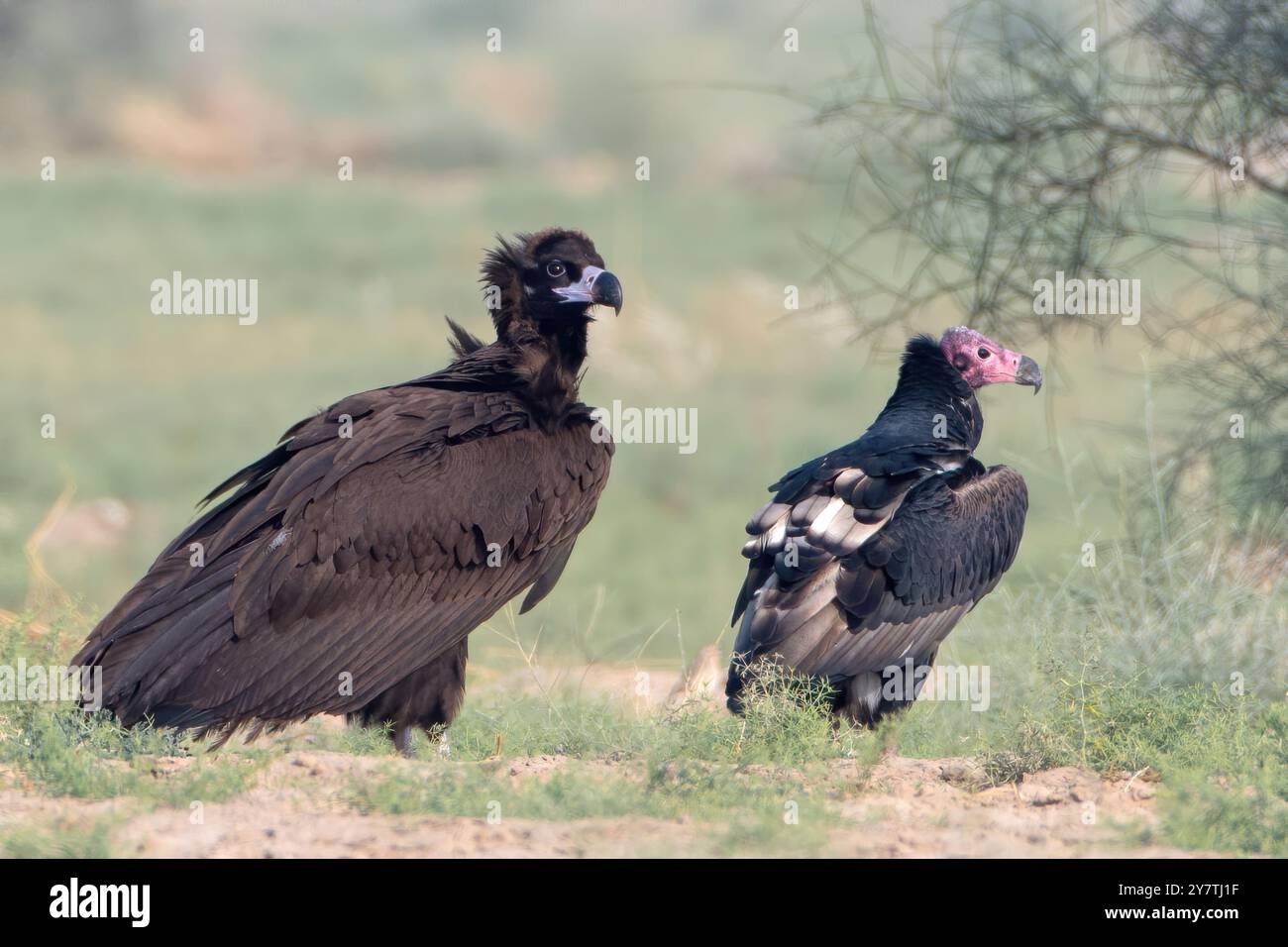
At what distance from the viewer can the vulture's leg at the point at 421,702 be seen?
269 inches

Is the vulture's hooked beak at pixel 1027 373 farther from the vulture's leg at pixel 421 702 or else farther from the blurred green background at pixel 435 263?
the vulture's leg at pixel 421 702

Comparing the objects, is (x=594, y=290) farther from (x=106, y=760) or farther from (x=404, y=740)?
(x=106, y=760)

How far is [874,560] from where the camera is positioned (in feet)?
22.7

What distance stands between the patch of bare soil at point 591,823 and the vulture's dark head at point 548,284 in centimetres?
206

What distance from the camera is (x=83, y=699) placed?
21.3 feet

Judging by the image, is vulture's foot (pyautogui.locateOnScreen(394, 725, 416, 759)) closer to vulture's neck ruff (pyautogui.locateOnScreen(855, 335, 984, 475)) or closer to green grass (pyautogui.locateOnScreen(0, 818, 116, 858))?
green grass (pyautogui.locateOnScreen(0, 818, 116, 858))

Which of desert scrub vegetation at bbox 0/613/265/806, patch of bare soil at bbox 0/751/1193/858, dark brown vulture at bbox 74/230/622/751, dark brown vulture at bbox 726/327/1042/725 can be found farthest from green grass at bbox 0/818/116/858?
dark brown vulture at bbox 726/327/1042/725

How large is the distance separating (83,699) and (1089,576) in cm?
524

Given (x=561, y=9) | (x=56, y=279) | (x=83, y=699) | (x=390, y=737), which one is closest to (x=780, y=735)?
(x=390, y=737)

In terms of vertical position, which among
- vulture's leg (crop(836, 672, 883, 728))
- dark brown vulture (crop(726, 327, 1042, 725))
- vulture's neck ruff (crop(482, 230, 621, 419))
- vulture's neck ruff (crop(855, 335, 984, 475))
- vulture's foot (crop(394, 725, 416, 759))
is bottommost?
vulture's foot (crop(394, 725, 416, 759))

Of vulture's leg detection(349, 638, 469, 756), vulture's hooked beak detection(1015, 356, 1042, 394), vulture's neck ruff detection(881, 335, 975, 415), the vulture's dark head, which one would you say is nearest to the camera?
vulture's leg detection(349, 638, 469, 756)

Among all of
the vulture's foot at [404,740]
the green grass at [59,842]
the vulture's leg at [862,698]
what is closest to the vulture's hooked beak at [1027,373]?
the vulture's leg at [862,698]

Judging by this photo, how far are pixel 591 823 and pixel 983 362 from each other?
3574 mm

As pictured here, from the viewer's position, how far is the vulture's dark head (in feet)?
24.3
